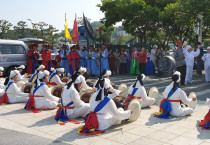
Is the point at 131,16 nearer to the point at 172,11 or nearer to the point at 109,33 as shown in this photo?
the point at 172,11

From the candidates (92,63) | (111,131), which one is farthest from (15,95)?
(92,63)

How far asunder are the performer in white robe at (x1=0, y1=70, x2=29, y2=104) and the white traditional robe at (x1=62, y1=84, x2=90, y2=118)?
2671 mm

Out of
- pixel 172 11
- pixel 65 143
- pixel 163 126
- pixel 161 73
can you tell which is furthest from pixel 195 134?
pixel 172 11

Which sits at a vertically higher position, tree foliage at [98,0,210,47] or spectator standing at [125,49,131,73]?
tree foliage at [98,0,210,47]

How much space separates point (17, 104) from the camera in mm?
8219

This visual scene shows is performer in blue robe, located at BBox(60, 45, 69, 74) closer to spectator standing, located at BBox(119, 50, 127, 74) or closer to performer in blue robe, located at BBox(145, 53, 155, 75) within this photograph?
spectator standing, located at BBox(119, 50, 127, 74)

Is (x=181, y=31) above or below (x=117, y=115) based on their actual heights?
above

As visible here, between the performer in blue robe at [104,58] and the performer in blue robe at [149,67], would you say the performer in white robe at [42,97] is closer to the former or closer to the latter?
the performer in blue robe at [104,58]

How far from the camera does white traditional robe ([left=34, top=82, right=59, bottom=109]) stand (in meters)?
7.28

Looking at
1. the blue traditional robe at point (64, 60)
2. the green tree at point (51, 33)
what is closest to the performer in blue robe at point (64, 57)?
the blue traditional robe at point (64, 60)

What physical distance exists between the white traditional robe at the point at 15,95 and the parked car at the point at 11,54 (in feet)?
20.9

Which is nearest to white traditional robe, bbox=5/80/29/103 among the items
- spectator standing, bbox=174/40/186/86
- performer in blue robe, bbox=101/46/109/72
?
spectator standing, bbox=174/40/186/86

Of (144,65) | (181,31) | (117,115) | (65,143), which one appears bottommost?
(65,143)

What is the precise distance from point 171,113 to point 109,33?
1462 inches
